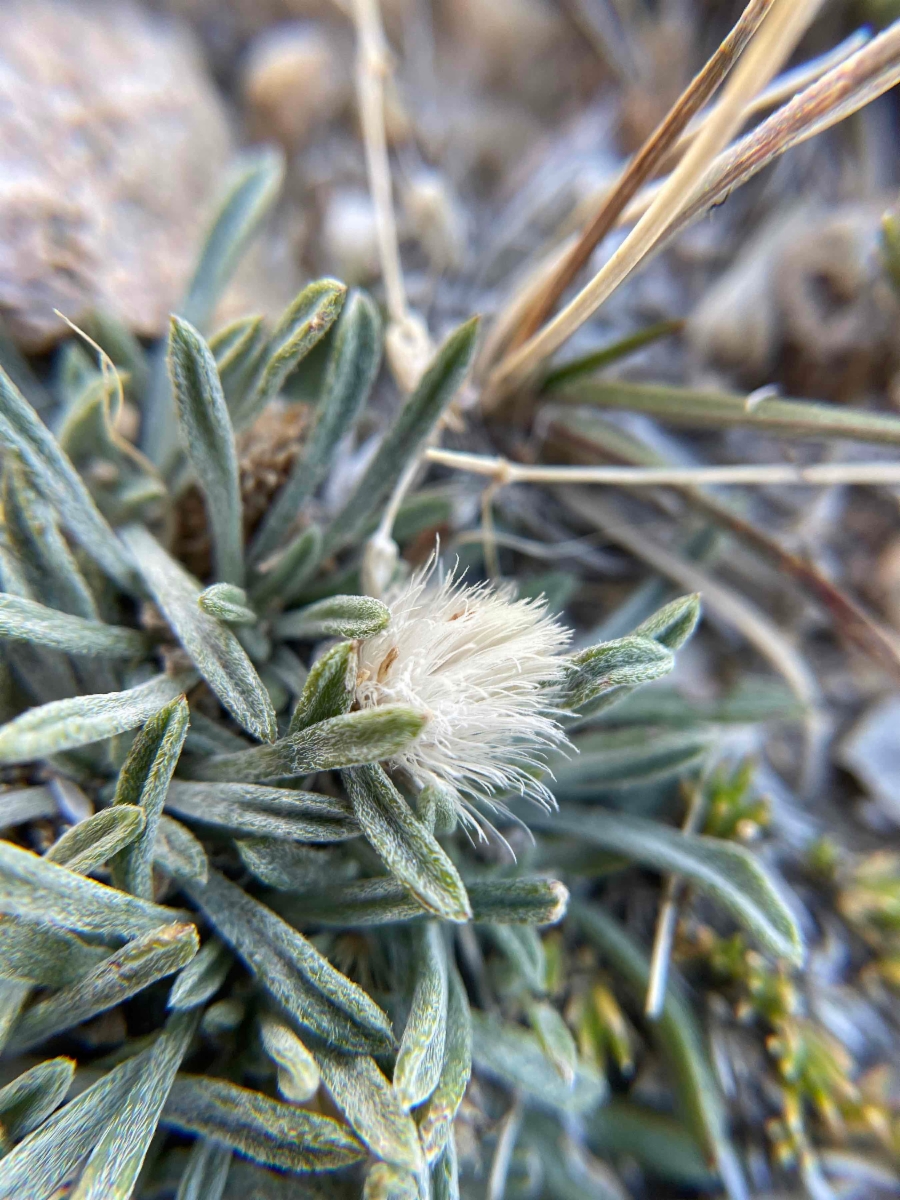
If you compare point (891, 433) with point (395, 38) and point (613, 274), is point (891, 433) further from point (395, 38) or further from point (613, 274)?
point (395, 38)

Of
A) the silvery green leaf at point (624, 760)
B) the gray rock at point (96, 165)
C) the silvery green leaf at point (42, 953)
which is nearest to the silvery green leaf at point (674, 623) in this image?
the silvery green leaf at point (624, 760)

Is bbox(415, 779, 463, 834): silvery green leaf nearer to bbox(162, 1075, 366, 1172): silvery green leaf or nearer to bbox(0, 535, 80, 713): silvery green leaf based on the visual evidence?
bbox(162, 1075, 366, 1172): silvery green leaf

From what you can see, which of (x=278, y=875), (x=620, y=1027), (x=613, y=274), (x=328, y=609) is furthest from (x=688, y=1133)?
(x=613, y=274)

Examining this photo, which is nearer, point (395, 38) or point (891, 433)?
point (891, 433)

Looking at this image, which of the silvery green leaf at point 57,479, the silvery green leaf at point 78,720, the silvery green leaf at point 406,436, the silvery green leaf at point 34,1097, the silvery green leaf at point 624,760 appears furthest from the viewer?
the silvery green leaf at point 624,760

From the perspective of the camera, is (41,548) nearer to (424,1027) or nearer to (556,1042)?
(424,1027)

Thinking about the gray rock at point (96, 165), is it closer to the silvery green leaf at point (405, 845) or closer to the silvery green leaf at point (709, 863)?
the silvery green leaf at point (405, 845)

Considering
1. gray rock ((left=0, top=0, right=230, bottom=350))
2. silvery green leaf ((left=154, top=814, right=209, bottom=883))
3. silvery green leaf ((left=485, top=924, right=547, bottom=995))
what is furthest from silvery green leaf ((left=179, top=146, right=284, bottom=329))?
silvery green leaf ((left=485, top=924, right=547, bottom=995))
